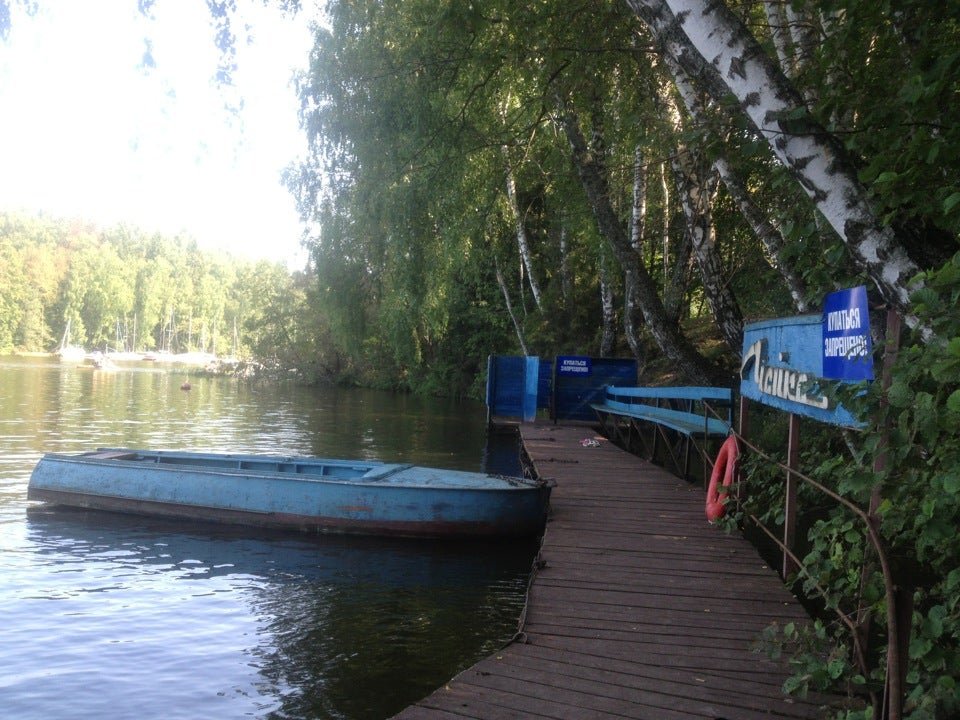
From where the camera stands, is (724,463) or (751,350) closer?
(751,350)

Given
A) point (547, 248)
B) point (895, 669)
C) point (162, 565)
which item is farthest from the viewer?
point (547, 248)

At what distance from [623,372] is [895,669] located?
17.2m

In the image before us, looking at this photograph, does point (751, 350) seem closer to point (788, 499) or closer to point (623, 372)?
point (788, 499)

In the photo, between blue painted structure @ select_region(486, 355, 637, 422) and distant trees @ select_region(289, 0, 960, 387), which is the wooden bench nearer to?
blue painted structure @ select_region(486, 355, 637, 422)

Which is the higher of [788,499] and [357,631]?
[788,499]

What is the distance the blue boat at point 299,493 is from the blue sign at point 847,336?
619 cm

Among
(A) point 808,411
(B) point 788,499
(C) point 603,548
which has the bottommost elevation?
(C) point 603,548

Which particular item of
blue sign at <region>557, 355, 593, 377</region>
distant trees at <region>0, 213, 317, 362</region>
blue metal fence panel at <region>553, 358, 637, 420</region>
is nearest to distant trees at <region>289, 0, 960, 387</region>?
blue metal fence panel at <region>553, 358, 637, 420</region>

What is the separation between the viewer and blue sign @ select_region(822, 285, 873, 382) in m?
3.96

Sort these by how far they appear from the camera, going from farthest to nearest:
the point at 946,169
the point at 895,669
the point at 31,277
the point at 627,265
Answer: the point at 31,277 → the point at 627,265 → the point at 946,169 → the point at 895,669

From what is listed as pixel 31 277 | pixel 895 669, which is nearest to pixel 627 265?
pixel 895 669

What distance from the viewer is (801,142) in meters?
3.94

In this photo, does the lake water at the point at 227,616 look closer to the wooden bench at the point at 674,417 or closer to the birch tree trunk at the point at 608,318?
the wooden bench at the point at 674,417

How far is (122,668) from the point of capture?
22.1 feet
